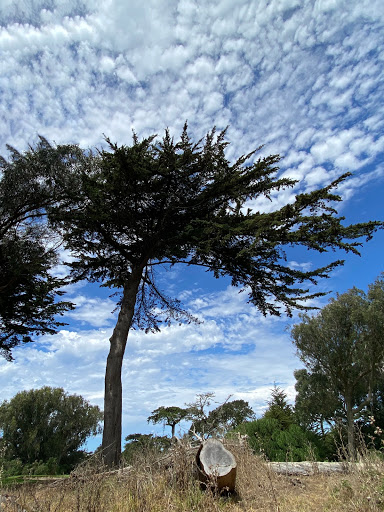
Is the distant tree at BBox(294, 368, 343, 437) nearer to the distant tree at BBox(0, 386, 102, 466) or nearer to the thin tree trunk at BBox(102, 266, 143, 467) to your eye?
the thin tree trunk at BBox(102, 266, 143, 467)

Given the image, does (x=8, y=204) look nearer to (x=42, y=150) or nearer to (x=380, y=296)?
(x=42, y=150)

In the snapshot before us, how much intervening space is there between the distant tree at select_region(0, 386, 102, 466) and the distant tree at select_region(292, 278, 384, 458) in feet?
75.0

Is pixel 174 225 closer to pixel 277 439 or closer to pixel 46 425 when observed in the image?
pixel 277 439

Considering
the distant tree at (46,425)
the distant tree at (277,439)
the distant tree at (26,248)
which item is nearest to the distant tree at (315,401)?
the distant tree at (277,439)

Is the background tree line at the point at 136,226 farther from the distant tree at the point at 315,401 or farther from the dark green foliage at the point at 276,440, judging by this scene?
the distant tree at the point at 315,401

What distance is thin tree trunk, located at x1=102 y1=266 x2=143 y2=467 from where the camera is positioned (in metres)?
9.24

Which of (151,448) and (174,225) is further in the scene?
(174,225)

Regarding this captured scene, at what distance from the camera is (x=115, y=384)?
10.2 metres

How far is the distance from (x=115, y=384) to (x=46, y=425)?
26.5m

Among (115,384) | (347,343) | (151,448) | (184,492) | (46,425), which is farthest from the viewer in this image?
(46,425)

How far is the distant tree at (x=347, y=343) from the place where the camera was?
67.1ft

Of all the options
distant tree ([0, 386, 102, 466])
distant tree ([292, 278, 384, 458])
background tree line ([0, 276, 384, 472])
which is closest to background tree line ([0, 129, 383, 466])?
background tree line ([0, 276, 384, 472])

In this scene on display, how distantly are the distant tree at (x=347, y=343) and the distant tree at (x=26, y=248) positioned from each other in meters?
16.2

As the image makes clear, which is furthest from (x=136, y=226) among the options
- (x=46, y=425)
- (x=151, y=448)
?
(x=46, y=425)
